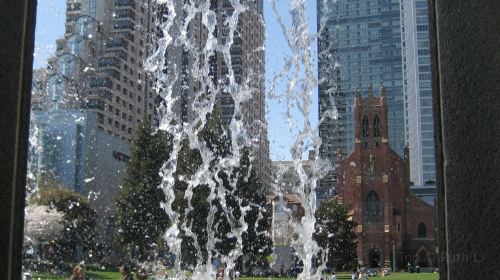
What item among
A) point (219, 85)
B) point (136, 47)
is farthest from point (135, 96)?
point (219, 85)

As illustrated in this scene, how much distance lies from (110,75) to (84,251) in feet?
44.8

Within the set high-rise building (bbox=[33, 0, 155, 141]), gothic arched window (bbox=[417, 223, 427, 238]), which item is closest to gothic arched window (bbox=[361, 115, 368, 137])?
gothic arched window (bbox=[417, 223, 427, 238])

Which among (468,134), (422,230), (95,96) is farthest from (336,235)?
(468,134)

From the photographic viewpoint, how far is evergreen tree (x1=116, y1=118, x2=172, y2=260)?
27.1 meters

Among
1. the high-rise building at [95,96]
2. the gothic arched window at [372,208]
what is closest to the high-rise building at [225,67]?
the high-rise building at [95,96]

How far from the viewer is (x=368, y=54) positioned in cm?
10569

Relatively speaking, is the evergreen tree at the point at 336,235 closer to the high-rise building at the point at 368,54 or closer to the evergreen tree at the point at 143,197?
the evergreen tree at the point at 143,197

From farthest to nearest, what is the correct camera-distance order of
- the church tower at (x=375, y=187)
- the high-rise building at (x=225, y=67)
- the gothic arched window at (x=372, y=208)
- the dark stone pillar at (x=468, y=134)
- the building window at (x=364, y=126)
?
the building window at (x=364, y=126) < the gothic arched window at (x=372, y=208) < the church tower at (x=375, y=187) < the high-rise building at (x=225, y=67) < the dark stone pillar at (x=468, y=134)

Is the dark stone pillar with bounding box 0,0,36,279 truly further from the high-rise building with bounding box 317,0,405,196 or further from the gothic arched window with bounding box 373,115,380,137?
the high-rise building with bounding box 317,0,405,196

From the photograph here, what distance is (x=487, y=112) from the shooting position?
2.16 metres

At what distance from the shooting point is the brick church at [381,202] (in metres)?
58.4

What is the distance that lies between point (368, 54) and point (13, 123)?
107 meters

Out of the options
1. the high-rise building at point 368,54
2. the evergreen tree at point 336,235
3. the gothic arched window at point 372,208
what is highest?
the high-rise building at point 368,54

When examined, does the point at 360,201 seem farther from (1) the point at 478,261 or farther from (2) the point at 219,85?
(1) the point at 478,261
